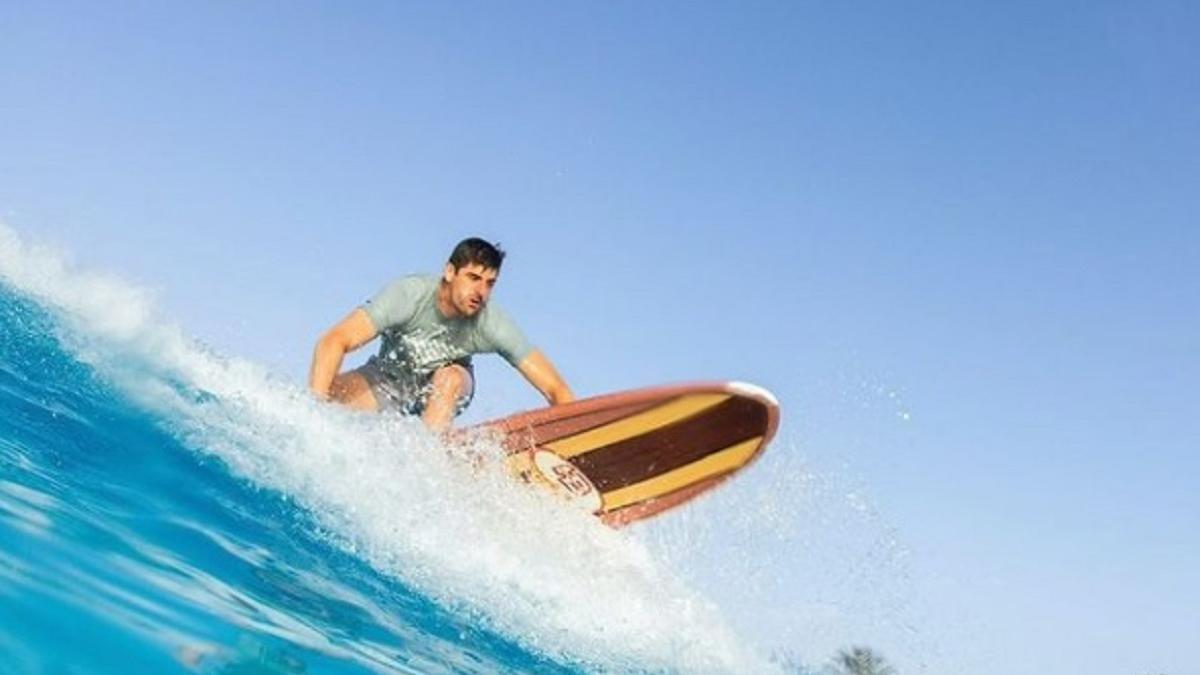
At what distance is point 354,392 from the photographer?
8.23m

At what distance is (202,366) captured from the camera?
29.8 ft

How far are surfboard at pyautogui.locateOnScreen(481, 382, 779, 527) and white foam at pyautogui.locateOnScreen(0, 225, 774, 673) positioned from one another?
40 centimetres

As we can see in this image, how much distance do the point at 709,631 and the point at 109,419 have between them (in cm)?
377

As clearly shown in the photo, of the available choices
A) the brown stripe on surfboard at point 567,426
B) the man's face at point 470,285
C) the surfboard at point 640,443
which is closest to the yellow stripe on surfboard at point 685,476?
the surfboard at point 640,443

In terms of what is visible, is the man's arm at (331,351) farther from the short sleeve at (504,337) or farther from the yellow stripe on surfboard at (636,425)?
the yellow stripe on surfboard at (636,425)

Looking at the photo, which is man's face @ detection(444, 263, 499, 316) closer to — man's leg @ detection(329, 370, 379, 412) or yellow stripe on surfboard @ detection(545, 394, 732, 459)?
man's leg @ detection(329, 370, 379, 412)

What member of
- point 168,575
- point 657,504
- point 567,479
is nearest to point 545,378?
point 567,479

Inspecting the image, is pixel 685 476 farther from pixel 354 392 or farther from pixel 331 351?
pixel 331 351

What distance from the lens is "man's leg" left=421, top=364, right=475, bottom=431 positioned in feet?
25.4

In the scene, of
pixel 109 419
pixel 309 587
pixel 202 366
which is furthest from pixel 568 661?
pixel 202 366

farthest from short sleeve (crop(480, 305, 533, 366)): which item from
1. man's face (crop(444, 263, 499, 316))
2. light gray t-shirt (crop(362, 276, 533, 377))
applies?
man's face (crop(444, 263, 499, 316))

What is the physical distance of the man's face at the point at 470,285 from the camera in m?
7.77

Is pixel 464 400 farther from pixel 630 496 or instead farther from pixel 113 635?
pixel 113 635

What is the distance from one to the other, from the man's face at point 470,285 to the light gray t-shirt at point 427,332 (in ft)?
0.62
